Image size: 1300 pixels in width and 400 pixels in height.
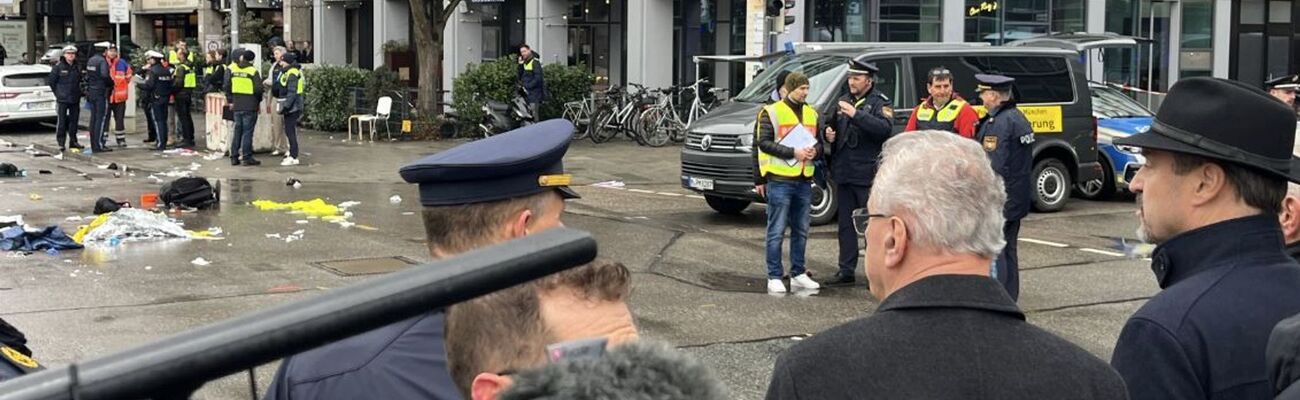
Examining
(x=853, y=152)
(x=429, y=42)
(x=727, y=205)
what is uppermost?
(x=429, y=42)

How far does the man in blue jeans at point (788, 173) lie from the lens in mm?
10352

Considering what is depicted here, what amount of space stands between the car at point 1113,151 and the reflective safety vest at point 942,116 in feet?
22.1

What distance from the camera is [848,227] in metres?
10.8

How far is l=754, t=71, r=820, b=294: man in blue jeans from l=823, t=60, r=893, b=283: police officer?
368 millimetres

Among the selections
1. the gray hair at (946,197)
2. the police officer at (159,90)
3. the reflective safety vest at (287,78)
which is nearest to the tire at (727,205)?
the reflective safety vest at (287,78)

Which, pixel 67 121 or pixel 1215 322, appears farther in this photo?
pixel 67 121

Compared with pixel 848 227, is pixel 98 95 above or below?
above

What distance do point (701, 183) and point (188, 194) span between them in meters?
5.26

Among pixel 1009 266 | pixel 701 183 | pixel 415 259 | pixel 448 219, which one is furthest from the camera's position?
pixel 701 183

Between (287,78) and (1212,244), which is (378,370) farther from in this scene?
(287,78)

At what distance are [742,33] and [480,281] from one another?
2842 centimetres

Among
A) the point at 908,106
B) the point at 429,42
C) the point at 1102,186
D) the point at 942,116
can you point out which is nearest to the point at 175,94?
the point at 429,42

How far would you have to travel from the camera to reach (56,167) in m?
20.0

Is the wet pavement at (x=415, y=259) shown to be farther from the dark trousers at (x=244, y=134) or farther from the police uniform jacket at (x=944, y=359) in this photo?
the police uniform jacket at (x=944, y=359)
